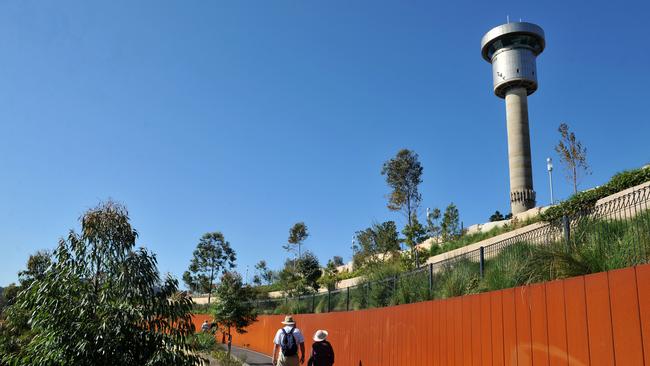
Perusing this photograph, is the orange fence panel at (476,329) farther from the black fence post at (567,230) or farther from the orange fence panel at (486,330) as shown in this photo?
the black fence post at (567,230)

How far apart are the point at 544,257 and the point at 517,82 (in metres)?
47.3

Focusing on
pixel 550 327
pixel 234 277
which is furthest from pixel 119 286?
pixel 234 277

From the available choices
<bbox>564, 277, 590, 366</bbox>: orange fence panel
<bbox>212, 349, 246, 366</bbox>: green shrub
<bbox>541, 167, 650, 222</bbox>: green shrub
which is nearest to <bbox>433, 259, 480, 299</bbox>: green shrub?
<bbox>564, 277, 590, 366</bbox>: orange fence panel

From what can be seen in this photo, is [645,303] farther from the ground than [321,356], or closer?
farther from the ground

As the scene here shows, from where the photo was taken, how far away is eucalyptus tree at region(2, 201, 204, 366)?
8.01 meters

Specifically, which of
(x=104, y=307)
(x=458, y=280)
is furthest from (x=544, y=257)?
(x=104, y=307)

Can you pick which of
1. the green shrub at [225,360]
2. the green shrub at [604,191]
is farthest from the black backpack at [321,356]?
the green shrub at [604,191]

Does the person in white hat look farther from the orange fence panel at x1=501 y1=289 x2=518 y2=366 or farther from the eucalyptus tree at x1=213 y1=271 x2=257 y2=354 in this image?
the eucalyptus tree at x1=213 y1=271 x2=257 y2=354

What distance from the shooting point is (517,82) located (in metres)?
51.7

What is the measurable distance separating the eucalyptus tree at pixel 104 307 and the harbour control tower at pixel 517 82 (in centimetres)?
4404

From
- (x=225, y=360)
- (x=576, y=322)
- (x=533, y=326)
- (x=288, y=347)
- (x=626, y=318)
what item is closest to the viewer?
(x=626, y=318)

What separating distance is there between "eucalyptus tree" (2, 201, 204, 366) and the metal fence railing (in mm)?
5101

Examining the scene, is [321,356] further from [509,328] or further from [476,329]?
[509,328]

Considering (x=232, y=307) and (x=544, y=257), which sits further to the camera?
(x=232, y=307)
